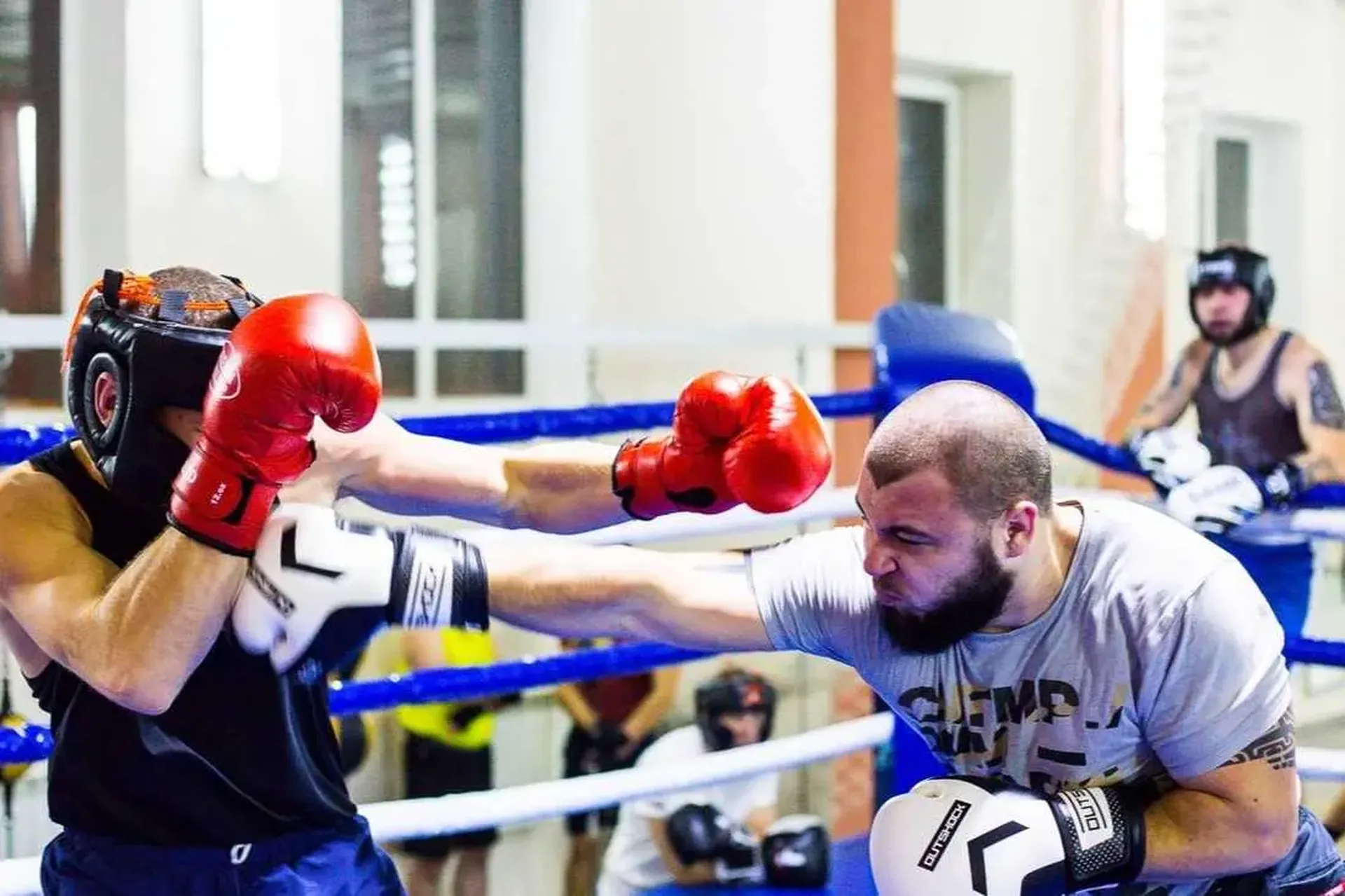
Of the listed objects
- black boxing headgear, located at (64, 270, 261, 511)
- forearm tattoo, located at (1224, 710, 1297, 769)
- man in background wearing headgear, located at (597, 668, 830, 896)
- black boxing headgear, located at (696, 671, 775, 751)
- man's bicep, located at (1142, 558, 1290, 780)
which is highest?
black boxing headgear, located at (64, 270, 261, 511)

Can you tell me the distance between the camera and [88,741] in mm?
1389

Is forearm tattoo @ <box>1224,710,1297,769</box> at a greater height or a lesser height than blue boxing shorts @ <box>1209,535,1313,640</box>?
greater

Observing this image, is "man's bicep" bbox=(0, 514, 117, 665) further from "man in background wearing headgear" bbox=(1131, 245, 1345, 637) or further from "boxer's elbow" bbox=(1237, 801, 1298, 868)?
"man in background wearing headgear" bbox=(1131, 245, 1345, 637)

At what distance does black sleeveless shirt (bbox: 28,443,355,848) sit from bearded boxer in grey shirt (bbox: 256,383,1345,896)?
213 millimetres

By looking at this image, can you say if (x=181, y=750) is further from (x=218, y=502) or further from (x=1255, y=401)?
(x=1255, y=401)

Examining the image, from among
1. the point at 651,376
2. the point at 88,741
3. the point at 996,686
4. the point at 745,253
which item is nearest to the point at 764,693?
the point at 651,376

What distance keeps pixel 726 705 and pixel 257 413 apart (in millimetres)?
2467

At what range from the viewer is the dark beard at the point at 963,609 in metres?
1.52

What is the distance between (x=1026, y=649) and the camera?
158cm

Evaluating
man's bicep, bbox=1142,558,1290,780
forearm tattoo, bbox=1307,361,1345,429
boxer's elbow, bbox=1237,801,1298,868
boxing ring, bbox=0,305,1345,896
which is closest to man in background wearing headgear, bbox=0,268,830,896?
boxing ring, bbox=0,305,1345,896

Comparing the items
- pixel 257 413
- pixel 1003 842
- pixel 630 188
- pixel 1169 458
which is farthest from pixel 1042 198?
pixel 257 413

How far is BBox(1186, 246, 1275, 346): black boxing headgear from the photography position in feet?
11.8

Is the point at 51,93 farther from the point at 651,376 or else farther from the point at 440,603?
the point at 440,603

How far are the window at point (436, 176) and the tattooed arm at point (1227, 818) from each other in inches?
119
